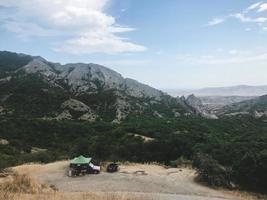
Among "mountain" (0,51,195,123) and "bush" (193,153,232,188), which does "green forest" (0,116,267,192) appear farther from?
"mountain" (0,51,195,123)

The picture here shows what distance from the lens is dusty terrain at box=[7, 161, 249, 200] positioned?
23828 millimetres

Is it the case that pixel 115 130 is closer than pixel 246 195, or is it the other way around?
pixel 246 195

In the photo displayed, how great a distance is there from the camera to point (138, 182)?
26828 mm

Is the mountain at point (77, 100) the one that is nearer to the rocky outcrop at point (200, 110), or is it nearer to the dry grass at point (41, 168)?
the rocky outcrop at point (200, 110)

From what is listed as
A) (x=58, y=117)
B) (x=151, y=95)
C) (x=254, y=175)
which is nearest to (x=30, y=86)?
(x=58, y=117)

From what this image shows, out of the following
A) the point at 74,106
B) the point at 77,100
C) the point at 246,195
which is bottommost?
the point at 246,195

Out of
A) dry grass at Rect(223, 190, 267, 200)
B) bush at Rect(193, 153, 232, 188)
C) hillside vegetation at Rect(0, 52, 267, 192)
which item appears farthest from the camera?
hillside vegetation at Rect(0, 52, 267, 192)

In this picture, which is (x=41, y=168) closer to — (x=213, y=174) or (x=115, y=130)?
(x=213, y=174)

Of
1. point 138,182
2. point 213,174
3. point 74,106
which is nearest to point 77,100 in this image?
→ point 74,106

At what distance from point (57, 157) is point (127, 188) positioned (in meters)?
15.3

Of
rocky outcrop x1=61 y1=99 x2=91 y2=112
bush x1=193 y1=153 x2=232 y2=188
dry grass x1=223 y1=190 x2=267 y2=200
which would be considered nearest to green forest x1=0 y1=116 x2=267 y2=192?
bush x1=193 y1=153 x2=232 y2=188

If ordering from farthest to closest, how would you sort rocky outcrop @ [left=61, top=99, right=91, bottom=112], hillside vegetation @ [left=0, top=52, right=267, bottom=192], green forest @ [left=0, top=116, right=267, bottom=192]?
rocky outcrop @ [left=61, top=99, right=91, bottom=112], hillside vegetation @ [left=0, top=52, right=267, bottom=192], green forest @ [left=0, top=116, right=267, bottom=192]

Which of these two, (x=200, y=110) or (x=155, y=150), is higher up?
(x=155, y=150)

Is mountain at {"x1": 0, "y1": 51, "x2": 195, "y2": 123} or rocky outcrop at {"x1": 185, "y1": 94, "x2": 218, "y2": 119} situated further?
rocky outcrop at {"x1": 185, "y1": 94, "x2": 218, "y2": 119}
